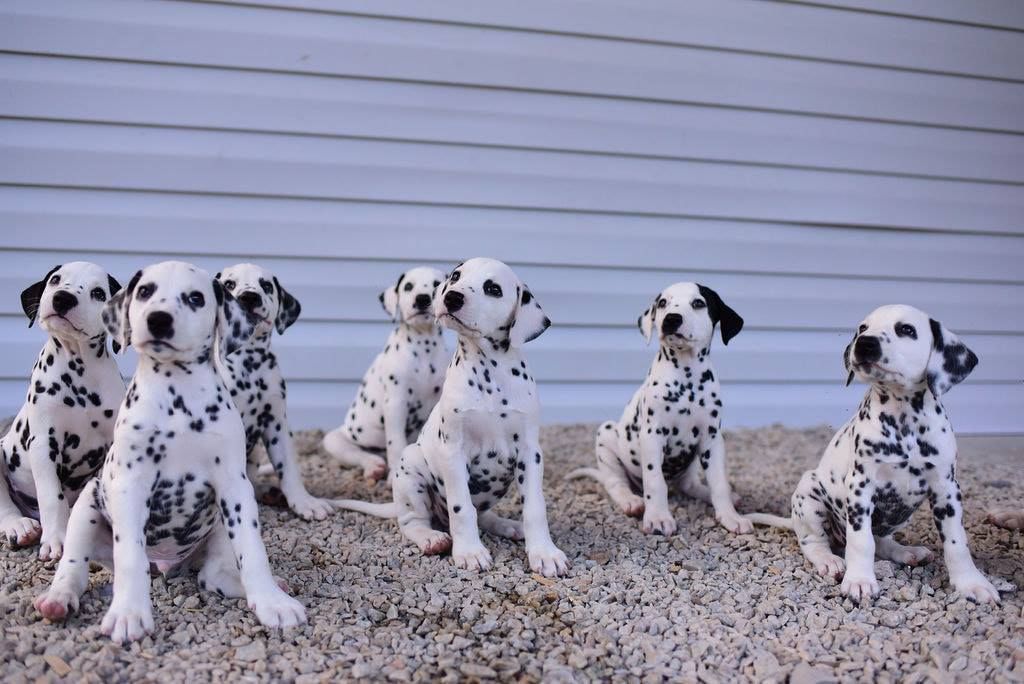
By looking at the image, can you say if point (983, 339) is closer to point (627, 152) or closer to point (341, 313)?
point (627, 152)

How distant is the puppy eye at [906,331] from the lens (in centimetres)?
438

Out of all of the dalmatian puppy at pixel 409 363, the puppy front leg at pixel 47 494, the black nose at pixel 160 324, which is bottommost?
the puppy front leg at pixel 47 494

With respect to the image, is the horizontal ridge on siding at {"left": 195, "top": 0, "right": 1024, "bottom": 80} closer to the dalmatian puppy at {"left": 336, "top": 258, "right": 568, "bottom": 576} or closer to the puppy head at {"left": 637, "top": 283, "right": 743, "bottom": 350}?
the puppy head at {"left": 637, "top": 283, "right": 743, "bottom": 350}

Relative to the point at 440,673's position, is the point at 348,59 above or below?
above

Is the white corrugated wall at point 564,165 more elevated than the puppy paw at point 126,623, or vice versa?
the white corrugated wall at point 564,165

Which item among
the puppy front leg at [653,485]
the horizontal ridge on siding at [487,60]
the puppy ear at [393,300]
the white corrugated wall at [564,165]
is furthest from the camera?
the white corrugated wall at [564,165]

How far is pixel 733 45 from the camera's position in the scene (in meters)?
7.98

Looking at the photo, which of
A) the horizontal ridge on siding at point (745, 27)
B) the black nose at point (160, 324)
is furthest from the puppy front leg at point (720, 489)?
the horizontal ridge on siding at point (745, 27)

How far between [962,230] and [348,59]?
616 cm

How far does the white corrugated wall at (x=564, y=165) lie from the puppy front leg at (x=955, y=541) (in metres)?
3.99

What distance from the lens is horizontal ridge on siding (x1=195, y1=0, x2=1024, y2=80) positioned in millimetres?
7465

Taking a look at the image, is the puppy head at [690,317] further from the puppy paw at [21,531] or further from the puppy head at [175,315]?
the puppy paw at [21,531]

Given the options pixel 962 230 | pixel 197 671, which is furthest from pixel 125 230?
pixel 962 230

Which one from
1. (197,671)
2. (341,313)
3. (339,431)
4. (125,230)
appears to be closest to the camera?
(197,671)
